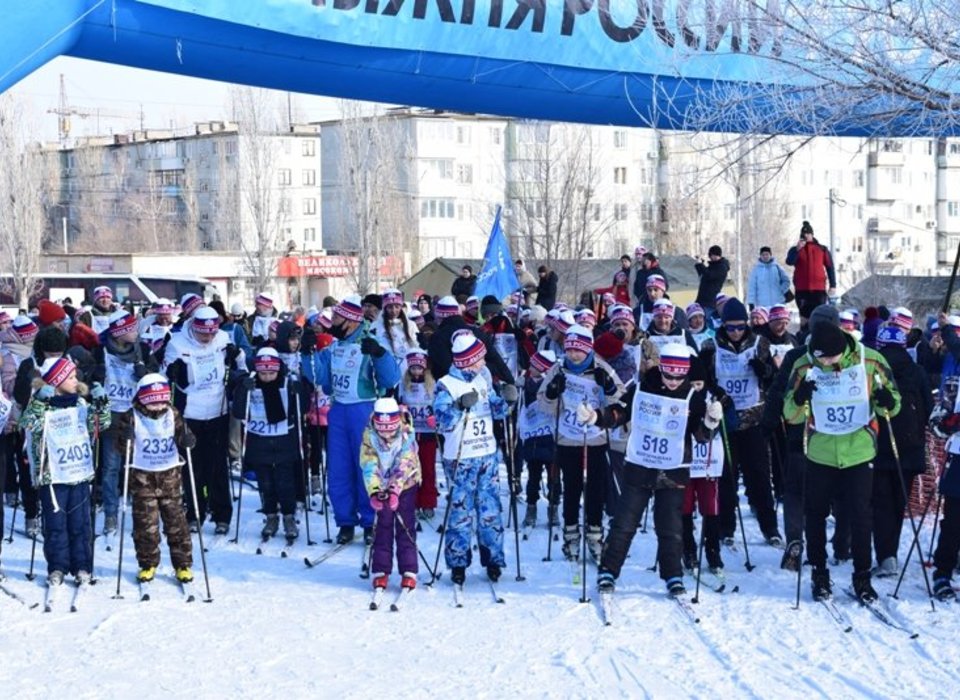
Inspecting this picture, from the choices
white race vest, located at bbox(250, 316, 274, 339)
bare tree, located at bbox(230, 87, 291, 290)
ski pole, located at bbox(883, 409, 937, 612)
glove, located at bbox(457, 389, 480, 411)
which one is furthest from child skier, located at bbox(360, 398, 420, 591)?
bare tree, located at bbox(230, 87, 291, 290)

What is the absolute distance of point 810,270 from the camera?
A: 52.1ft

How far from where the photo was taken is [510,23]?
10.9 meters

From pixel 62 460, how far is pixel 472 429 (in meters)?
2.77

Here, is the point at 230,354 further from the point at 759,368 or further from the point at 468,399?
the point at 759,368

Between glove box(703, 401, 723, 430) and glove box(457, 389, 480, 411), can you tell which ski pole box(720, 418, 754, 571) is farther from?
glove box(457, 389, 480, 411)

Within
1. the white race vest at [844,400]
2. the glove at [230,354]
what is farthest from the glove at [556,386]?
the glove at [230,354]

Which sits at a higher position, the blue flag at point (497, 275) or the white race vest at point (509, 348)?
the blue flag at point (497, 275)

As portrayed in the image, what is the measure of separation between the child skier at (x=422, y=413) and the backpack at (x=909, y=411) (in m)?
4.18

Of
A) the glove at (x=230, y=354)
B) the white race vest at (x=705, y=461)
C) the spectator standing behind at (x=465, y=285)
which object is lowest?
the white race vest at (x=705, y=461)

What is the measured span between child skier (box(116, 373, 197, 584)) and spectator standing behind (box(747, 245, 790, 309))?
9.01 meters

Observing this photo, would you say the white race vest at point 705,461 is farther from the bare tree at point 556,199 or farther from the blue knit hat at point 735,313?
the bare tree at point 556,199

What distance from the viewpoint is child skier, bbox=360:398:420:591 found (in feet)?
28.6

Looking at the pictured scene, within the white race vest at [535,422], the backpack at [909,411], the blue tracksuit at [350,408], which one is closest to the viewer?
the backpack at [909,411]

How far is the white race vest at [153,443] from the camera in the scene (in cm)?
902
